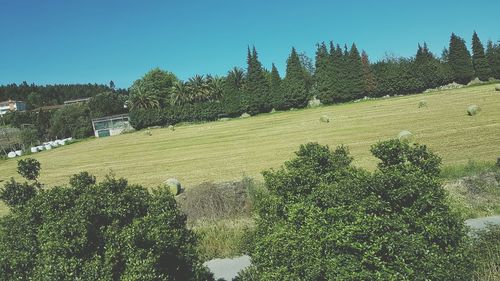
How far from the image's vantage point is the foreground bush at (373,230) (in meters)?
6.76

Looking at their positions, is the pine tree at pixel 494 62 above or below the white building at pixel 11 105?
below

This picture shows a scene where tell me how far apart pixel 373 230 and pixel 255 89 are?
85528 millimetres

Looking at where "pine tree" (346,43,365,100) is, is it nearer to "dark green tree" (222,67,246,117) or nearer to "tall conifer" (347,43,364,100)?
"tall conifer" (347,43,364,100)

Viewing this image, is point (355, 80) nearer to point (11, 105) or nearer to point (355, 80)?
point (355, 80)

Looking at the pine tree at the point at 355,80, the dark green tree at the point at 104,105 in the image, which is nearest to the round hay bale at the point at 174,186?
the pine tree at the point at 355,80

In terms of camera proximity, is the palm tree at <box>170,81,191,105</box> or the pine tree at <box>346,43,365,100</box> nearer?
the pine tree at <box>346,43,365,100</box>

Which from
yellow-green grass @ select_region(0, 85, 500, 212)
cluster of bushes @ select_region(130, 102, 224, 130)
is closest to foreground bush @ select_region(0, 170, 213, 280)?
yellow-green grass @ select_region(0, 85, 500, 212)

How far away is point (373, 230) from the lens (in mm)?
6863

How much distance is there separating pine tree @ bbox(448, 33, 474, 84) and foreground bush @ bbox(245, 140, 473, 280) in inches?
3439

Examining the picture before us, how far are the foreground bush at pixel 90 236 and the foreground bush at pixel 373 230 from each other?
68.6 inches

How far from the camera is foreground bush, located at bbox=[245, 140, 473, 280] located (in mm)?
6762

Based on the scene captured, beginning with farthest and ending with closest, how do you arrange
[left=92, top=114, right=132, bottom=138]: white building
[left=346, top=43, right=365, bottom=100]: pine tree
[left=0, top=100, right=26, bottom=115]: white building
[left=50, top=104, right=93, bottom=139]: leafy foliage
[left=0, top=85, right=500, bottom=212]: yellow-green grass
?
[left=0, top=100, right=26, bottom=115]: white building → [left=50, top=104, right=93, bottom=139]: leafy foliage → [left=92, top=114, right=132, bottom=138]: white building → [left=346, top=43, right=365, bottom=100]: pine tree → [left=0, top=85, right=500, bottom=212]: yellow-green grass

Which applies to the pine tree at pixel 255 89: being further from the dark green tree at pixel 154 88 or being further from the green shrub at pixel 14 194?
the green shrub at pixel 14 194

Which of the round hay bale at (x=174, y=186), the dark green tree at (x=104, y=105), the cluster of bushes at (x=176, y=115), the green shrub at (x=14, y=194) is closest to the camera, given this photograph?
the green shrub at (x=14, y=194)
